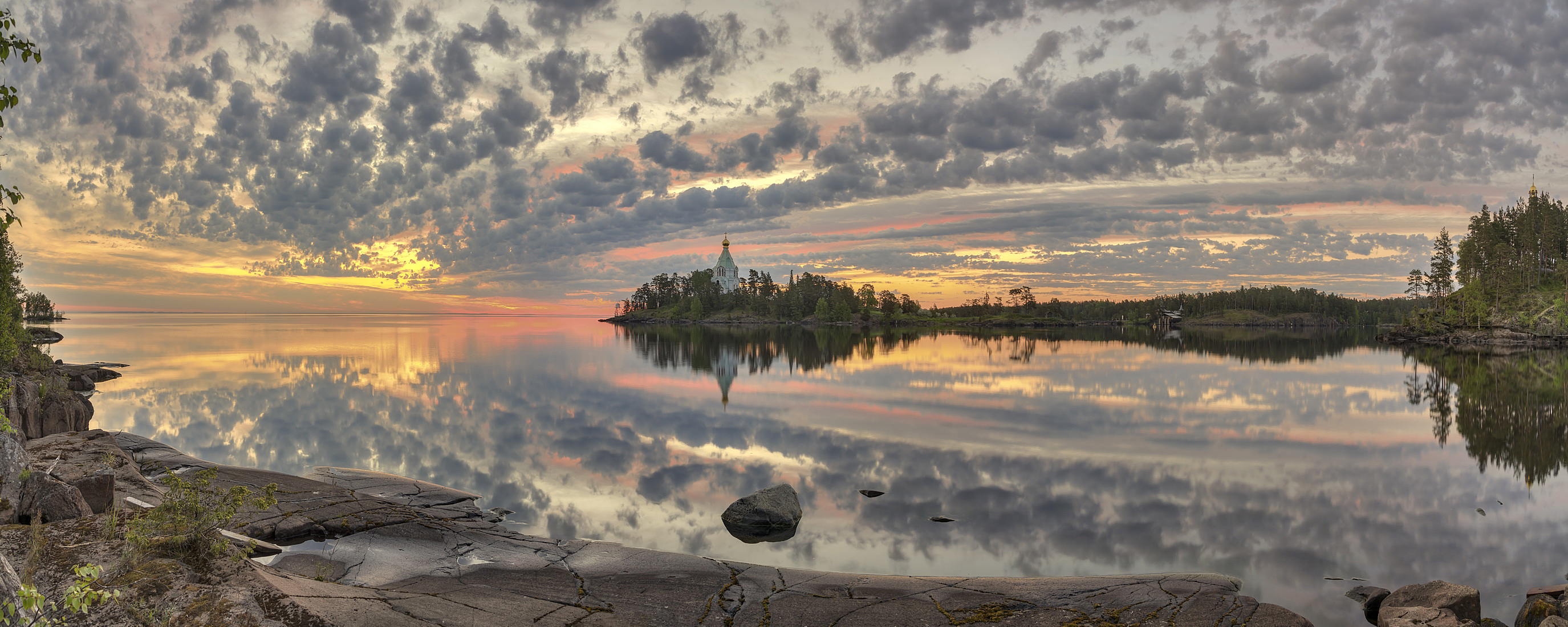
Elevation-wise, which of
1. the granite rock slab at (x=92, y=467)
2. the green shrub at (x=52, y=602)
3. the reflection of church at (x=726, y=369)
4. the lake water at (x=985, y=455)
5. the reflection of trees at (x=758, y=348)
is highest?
the green shrub at (x=52, y=602)

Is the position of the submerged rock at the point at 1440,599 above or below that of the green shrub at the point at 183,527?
below

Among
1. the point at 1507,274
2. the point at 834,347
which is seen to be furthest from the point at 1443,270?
the point at 834,347

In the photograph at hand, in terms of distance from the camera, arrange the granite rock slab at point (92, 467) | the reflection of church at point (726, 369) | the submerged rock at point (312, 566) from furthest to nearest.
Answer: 1. the reflection of church at point (726, 369)
2. the granite rock slab at point (92, 467)
3. the submerged rock at point (312, 566)

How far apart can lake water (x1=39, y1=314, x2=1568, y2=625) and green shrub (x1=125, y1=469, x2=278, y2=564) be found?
7.20 m

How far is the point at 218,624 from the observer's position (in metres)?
7.78

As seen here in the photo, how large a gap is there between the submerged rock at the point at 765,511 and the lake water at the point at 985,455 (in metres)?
0.47

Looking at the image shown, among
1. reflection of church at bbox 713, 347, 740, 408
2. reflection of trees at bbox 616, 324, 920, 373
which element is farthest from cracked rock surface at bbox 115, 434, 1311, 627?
reflection of trees at bbox 616, 324, 920, 373

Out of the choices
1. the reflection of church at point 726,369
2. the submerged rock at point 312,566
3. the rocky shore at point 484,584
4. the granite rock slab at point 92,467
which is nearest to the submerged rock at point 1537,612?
the rocky shore at point 484,584

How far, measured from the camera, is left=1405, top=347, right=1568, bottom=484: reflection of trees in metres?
25.1

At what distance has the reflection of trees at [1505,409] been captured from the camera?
82.3 feet

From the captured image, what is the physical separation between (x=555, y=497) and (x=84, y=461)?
10084 millimetres

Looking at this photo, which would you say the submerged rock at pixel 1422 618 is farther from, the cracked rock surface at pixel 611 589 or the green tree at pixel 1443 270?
the green tree at pixel 1443 270

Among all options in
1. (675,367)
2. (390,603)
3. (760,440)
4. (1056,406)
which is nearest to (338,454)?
(760,440)

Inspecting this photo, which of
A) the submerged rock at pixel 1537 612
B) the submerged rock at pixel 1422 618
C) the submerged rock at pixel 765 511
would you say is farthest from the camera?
the submerged rock at pixel 765 511
